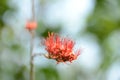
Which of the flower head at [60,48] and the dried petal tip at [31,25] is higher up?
the dried petal tip at [31,25]

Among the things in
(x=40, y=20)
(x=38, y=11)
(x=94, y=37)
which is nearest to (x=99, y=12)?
(x=94, y=37)

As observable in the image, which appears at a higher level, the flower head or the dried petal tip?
the dried petal tip

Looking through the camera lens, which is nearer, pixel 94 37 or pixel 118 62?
pixel 118 62

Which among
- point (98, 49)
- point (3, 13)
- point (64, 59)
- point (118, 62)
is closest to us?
point (64, 59)

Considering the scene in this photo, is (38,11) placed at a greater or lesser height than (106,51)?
greater

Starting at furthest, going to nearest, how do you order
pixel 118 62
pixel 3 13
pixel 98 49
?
1. pixel 98 49
2. pixel 3 13
3. pixel 118 62

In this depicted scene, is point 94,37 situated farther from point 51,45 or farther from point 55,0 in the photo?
point 51,45

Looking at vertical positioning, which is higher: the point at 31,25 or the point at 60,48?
the point at 31,25

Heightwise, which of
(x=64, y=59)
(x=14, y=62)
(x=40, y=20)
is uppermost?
(x=64, y=59)
